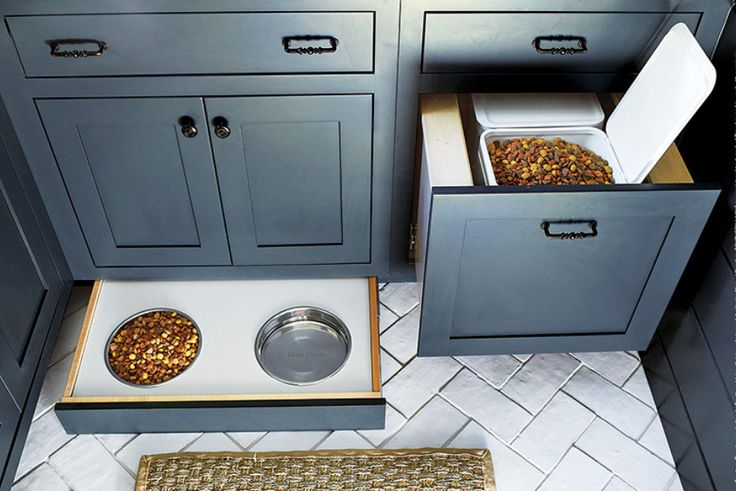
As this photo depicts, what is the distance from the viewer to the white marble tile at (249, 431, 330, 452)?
2.06 m

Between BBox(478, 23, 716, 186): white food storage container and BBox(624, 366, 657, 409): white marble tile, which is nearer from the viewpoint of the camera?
BBox(478, 23, 716, 186): white food storage container

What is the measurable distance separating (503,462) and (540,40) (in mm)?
1053

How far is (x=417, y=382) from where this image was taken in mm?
2213

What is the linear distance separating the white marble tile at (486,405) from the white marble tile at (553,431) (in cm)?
3

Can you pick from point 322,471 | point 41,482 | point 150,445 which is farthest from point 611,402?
point 41,482

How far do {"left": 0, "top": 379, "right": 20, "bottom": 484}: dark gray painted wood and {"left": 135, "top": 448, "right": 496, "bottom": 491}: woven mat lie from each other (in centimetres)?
31

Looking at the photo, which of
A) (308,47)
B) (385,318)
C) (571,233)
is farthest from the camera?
(385,318)

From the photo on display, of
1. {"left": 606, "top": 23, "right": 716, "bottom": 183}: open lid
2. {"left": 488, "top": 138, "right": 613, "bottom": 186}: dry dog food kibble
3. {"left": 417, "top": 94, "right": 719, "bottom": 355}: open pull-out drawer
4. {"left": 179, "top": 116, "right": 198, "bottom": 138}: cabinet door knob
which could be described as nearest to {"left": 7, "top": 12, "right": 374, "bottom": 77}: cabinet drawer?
{"left": 179, "top": 116, "right": 198, "bottom": 138}: cabinet door knob

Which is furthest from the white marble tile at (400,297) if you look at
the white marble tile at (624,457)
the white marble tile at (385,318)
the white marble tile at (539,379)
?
the white marble tile at (624,457)

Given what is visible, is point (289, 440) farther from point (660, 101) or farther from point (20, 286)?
point (660, 101)

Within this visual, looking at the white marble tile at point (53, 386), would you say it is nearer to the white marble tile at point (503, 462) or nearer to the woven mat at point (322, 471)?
the woven mat at point (322, 471)

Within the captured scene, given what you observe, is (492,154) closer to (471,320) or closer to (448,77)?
→ (448,77)

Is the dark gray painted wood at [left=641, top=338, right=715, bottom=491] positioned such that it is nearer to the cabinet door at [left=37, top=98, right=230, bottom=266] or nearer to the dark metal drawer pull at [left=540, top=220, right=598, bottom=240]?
the dark metal drawer pull at [left=540, top=220, right=598, bottom=240]

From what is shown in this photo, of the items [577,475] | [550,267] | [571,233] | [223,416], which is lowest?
[577,475]
